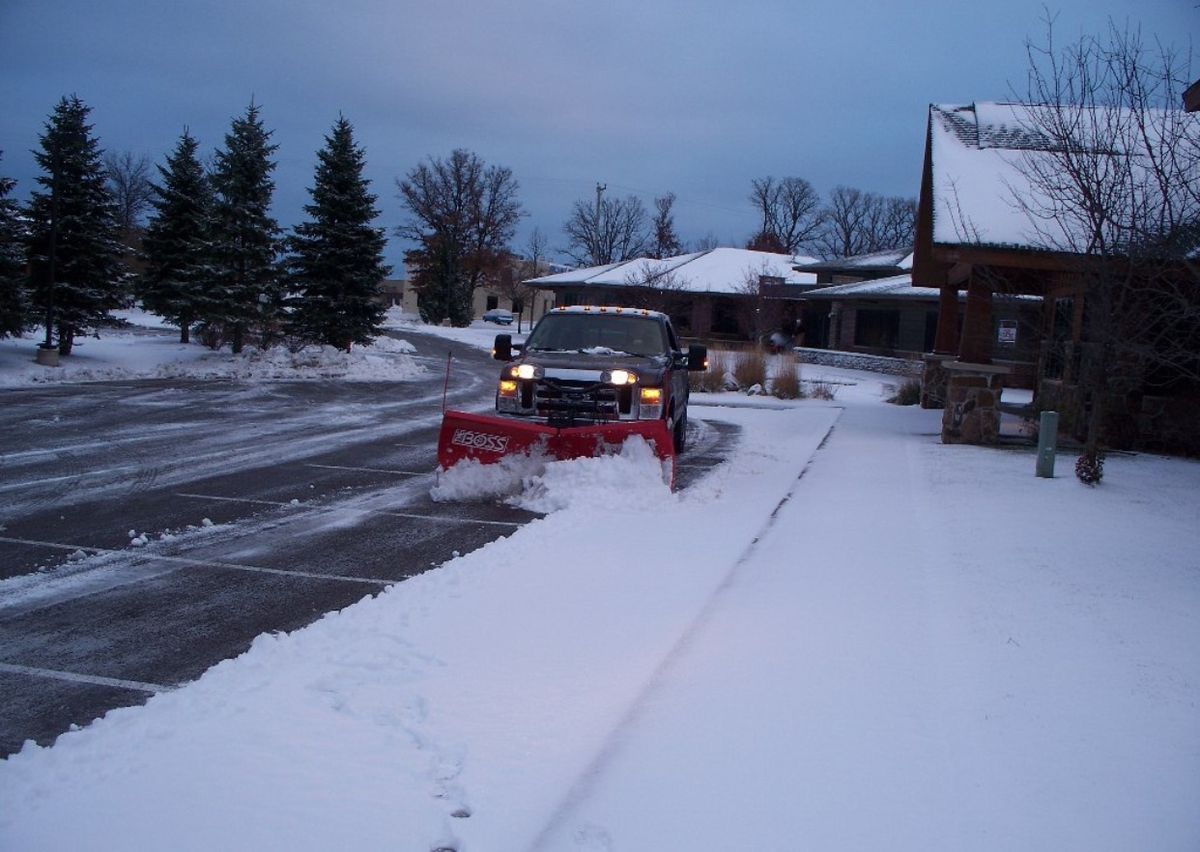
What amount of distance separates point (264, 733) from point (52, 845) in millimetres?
926

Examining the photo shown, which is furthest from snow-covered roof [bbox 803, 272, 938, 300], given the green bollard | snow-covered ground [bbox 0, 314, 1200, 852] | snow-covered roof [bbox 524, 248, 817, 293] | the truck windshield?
snow-covered ground [bbox 0, 314, 1200, 852]

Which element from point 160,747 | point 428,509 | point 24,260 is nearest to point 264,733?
point 160,747

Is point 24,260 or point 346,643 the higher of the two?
point 24,260

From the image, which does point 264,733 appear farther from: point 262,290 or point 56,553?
point 262,290

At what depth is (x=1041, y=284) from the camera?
1602cm

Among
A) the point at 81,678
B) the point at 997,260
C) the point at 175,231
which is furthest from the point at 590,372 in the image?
the point at 175,231

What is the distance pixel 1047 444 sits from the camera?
36.9ft

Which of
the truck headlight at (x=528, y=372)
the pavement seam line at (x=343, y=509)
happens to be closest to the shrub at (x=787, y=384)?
the truck headlight at (x=528, y=372)

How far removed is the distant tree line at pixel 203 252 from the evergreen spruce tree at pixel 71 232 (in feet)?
0.09

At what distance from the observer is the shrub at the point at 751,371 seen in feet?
83.5

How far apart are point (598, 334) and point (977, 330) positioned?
21.3 feet

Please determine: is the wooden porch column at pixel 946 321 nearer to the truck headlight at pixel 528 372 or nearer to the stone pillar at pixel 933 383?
the stone pillar at pixel 933 383

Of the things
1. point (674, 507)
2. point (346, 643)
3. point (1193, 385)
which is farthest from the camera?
point (1193, 385)

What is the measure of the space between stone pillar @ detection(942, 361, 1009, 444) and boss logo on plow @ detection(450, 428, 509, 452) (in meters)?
7.88
